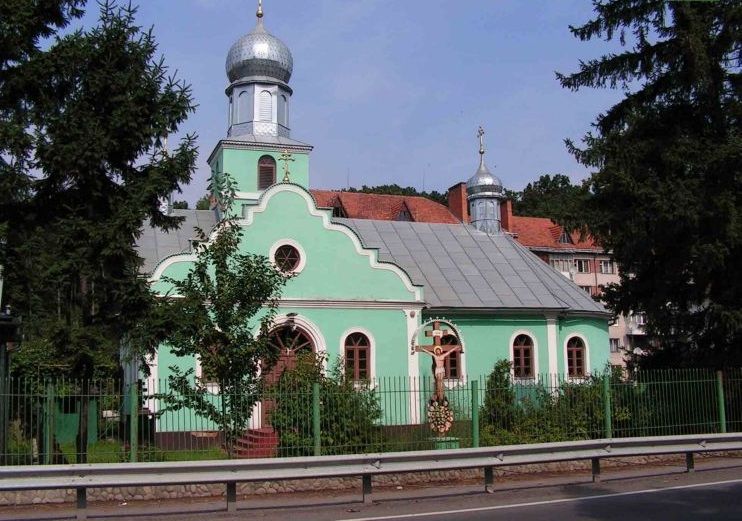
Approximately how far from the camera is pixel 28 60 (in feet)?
44.5

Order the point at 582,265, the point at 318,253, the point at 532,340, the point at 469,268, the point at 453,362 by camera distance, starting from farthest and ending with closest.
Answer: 1. the point at 582,265
2. the point at 469,268
3. the point at 532,340
4. the point at 453,362
5. the point at 318,253

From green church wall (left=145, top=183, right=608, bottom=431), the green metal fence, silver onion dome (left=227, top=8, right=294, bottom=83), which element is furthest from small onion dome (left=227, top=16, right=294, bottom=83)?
the green metal fence

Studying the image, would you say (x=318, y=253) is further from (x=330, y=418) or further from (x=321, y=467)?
(x=321, y=467)

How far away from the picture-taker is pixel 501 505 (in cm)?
1049

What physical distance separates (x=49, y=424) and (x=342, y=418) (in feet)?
14.7

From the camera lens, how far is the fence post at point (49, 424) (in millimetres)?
10953

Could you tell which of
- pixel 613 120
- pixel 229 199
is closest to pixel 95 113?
pixel 229 199

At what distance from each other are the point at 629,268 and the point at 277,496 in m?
10.6

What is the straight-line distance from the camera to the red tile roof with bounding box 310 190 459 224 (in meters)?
52.6

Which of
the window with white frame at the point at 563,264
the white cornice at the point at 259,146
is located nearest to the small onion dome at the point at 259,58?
the white cornice at the point at 259,146

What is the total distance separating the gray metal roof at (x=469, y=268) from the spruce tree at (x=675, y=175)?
6.02 metres

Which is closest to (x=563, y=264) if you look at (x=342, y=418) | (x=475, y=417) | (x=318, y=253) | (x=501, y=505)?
(x=318, y=253)

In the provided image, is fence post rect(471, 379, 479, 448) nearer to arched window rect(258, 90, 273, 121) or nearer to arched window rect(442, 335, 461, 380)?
arched window rect(442, 335, 461, 380)

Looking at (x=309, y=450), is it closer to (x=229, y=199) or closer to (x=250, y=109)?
(x=229, y=199)
